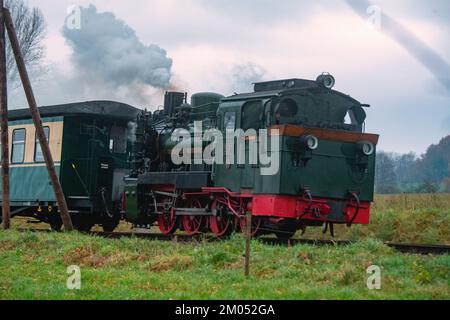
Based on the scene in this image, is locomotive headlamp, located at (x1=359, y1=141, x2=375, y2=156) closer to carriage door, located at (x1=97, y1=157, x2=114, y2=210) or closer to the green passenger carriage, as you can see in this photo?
the green passenger carriage

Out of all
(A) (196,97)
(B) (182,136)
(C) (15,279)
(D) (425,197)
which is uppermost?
(A) (196,97)

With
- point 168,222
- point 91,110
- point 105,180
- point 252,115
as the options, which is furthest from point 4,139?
point 252,115

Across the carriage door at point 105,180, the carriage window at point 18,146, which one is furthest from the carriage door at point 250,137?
the carriage window at point 18,146

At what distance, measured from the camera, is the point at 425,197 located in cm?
2178

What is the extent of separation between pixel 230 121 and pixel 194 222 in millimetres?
2957

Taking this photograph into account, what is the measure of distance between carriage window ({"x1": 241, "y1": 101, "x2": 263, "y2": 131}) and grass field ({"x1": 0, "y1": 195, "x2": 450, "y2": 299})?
2.63m

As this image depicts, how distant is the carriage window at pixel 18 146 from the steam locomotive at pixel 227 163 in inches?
30.8

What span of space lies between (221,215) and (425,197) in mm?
9378

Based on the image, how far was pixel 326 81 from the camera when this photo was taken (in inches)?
582

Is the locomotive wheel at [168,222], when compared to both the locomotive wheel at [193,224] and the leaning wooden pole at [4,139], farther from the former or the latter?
the leaning wooden pole at [4,139]

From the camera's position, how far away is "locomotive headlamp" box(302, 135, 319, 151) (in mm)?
13656

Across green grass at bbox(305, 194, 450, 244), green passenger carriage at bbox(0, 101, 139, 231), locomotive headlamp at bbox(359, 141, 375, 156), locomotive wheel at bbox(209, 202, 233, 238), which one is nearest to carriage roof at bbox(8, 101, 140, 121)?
green passenger carriage at bbox(0, 101, 139, 231)
